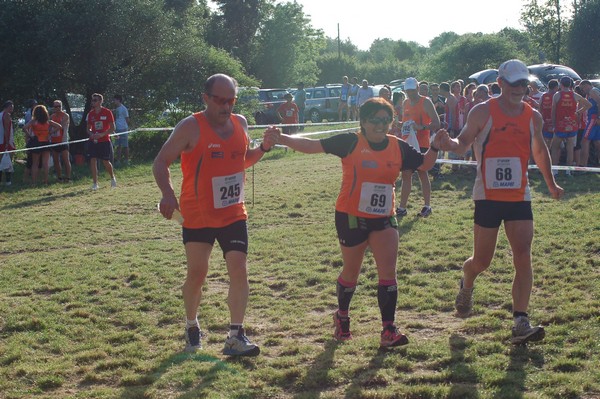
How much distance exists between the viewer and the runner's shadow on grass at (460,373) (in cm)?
504

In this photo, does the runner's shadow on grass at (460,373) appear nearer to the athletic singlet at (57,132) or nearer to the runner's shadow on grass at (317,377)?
the runner's shadow on grass at (317,377)

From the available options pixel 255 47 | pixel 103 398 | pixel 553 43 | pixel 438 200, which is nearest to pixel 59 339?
pixel 103 398

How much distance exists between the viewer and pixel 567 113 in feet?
51.2

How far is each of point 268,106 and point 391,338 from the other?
2951cm

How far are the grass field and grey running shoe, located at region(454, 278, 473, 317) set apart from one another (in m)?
0.12

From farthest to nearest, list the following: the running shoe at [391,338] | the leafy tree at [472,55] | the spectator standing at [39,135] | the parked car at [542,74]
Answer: the leafy tree at [472,55]
the parked car at [542,74]
the spectator standing at [39,135]
the running shoe at [391,338]

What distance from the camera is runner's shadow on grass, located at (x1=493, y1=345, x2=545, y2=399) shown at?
5.01 metres

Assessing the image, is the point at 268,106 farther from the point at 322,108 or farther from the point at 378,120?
the point at 378,120

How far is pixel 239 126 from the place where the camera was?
6191mm

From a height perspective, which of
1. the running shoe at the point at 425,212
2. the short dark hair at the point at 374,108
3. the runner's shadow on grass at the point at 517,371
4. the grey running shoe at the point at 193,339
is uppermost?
the short dark hair at the point at 374,108

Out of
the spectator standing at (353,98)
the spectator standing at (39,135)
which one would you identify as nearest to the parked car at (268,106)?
the spectator standing at (353,98)

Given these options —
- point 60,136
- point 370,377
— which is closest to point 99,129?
point 60,136

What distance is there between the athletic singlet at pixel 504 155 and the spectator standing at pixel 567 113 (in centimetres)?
1008

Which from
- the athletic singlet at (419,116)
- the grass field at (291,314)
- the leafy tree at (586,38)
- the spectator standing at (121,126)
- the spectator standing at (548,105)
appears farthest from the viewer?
the leafy tree at (586,38)
